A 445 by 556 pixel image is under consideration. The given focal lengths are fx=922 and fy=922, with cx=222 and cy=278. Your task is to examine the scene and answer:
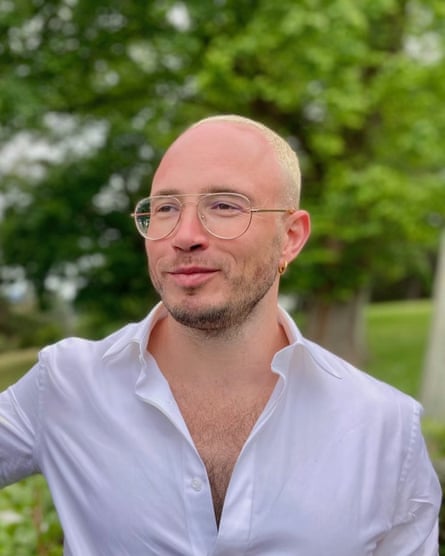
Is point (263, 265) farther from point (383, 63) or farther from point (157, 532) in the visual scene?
point (383, 63)

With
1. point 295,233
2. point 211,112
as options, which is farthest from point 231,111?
point 295,233

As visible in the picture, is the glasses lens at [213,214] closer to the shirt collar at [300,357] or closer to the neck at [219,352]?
the neck at [219,352]

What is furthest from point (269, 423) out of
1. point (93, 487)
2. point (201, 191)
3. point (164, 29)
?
point (164, 29)

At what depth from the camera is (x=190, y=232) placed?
1921mm

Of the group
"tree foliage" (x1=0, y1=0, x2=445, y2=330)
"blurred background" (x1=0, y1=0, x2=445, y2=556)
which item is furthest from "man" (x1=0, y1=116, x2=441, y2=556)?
"tree foliage" (x1=0, y1=0, x2=445, y2=330)

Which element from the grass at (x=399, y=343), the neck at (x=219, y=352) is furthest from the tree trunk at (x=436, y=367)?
the neck at (x=219, y=352)

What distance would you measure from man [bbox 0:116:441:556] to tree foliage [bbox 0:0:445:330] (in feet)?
30.6

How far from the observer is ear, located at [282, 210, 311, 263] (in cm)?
210

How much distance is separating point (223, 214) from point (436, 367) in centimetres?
1120

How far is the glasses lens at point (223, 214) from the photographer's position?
193 cm

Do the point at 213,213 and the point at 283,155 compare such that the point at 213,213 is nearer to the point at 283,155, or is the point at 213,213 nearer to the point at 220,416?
the point at 283,155

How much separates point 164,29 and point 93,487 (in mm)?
11424

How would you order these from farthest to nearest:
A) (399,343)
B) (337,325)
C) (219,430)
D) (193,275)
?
1. (399,343)
2. (337,325)
3. (219,430)
4. (193,275)

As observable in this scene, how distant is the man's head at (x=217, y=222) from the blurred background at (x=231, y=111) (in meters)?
5.35
